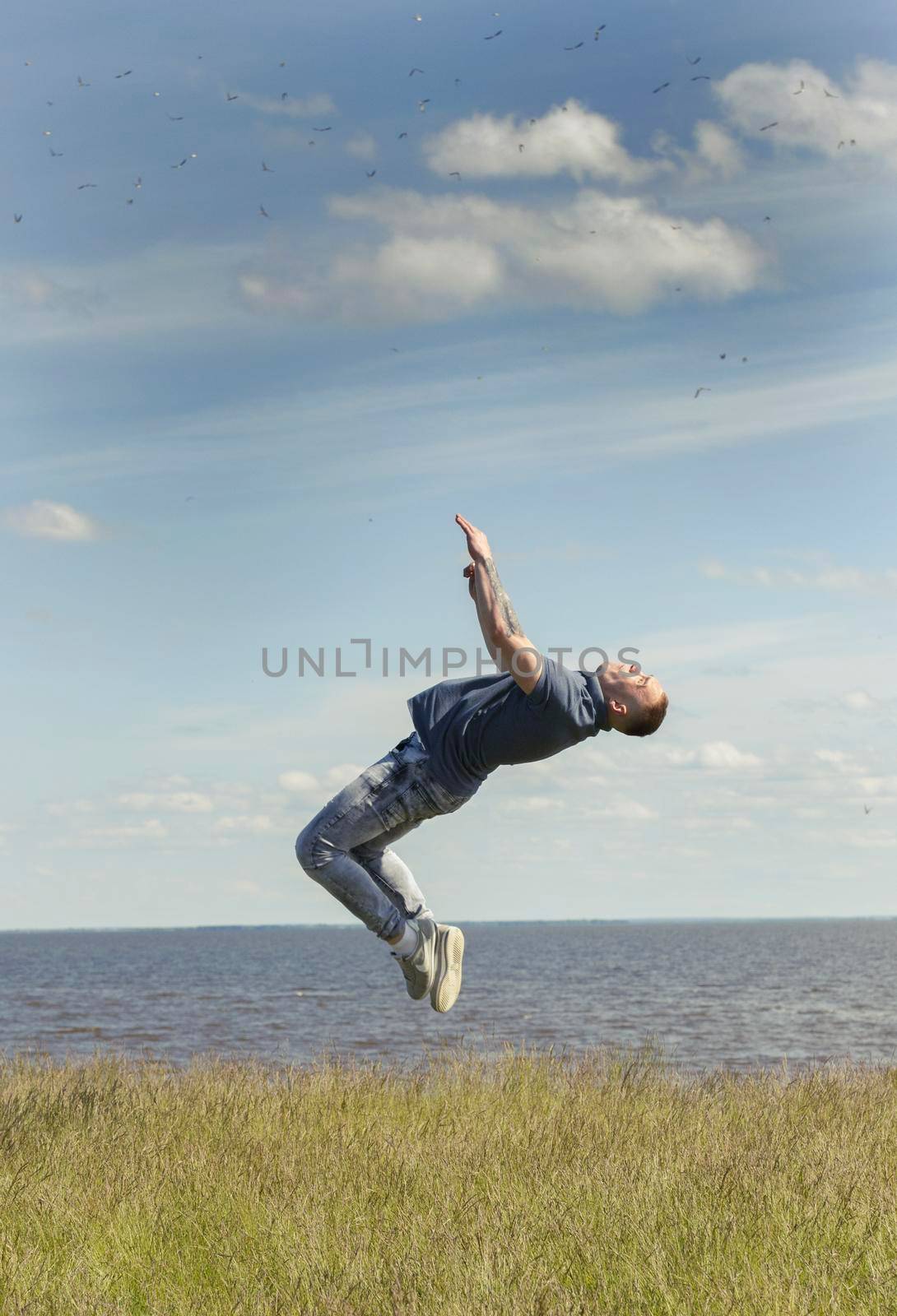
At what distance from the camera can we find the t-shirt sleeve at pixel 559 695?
607 cm

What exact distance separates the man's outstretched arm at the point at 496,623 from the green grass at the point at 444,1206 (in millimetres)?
2665

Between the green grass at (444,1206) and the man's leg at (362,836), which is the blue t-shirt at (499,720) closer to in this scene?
the man's leg at (362,836)

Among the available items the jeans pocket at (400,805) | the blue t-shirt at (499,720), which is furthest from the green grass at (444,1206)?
the blue t-shirt at (499,720)

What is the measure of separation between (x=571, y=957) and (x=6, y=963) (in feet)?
171

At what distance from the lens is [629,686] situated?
6.35 metres

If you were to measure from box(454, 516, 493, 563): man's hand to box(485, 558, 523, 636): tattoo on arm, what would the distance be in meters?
0.04

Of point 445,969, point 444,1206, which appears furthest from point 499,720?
point 444,1206

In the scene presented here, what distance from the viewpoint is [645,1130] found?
8.93 meters

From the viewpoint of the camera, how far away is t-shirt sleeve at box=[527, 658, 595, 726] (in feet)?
19.9

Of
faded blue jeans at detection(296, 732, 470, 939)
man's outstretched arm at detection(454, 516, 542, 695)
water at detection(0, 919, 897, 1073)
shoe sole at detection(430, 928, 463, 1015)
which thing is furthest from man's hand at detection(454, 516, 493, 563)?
water at detection(0, 919, 897, 1073)

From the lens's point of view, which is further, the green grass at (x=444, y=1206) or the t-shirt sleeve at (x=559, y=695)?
the t-shirt sleeve at (x=559, y=695)

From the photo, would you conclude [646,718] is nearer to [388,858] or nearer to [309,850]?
[388,858]

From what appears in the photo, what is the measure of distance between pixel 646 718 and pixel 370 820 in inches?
63.7

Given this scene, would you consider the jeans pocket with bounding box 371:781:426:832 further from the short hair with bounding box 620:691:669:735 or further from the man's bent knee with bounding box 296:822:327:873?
the short hair with bounding box 620:691:669:735
